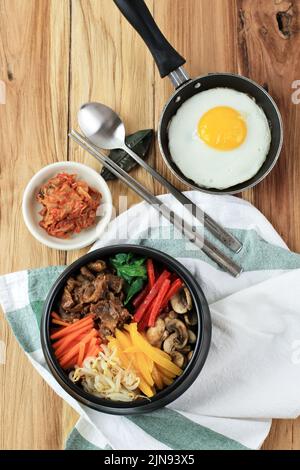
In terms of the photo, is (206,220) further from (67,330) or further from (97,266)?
(67,330)

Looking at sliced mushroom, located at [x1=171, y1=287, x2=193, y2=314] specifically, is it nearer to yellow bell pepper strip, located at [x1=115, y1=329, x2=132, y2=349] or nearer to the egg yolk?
yellow bell pepper strip, located at [x1=115, y1=329, x2=132, y2=349]

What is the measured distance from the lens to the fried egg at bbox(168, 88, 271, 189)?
7.20ft

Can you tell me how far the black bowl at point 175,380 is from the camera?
1.94m

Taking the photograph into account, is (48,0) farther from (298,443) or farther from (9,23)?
(298,443)

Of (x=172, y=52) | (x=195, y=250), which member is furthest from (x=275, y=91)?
(x=195, y=250)

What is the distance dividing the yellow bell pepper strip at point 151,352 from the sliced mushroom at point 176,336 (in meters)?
0.04

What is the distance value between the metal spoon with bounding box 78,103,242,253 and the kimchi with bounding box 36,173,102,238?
0.55ft

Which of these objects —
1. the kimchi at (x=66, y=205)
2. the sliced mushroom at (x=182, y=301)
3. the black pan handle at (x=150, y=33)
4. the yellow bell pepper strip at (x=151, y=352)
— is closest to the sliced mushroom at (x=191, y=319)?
the sliced mushroom at (x=182, y=301)

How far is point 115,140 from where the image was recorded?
7.39 feet

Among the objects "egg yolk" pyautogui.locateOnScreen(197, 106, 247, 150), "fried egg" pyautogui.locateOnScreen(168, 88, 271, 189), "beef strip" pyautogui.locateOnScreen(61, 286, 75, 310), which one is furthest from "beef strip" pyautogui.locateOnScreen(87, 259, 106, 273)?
"egg yolk" pyautogui.locateOnScreen(197, 106, 247, 150)

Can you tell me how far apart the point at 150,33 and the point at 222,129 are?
384 mm

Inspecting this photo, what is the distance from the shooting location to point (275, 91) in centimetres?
234

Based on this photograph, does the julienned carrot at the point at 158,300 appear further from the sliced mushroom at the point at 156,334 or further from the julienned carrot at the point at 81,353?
the julienned carrot at the point at 81,353
